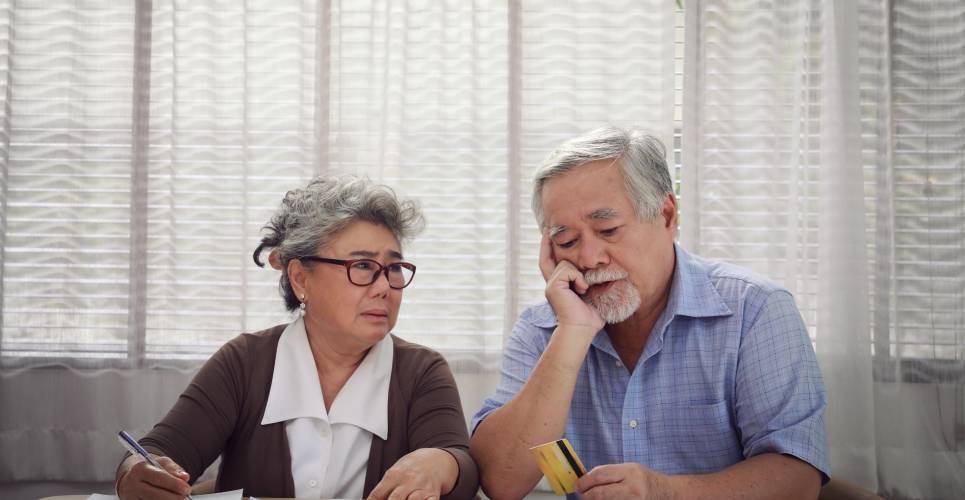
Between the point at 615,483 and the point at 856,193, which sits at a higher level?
the point at 856,193

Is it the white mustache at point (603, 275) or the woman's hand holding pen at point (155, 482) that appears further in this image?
the white mustache at point (603, 275)

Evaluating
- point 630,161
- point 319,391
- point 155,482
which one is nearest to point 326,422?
point 319,391

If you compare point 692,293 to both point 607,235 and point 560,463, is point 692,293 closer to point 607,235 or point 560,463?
point 607,235

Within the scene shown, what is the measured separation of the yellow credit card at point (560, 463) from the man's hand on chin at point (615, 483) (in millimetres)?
29

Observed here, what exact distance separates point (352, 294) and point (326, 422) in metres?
0.33

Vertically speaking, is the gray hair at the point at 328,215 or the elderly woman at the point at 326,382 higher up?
the gray hair at the point at 328,215

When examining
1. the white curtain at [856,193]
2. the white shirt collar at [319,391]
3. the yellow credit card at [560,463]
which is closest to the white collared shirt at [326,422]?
the white shirt collar at [319,391]

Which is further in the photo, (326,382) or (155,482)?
(326,382)

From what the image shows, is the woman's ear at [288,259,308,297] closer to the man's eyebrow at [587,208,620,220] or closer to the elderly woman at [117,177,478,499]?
the elderly woman at [117,177,478,499]

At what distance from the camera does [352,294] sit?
200 centimetres

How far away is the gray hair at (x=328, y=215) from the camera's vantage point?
2029 millimetres

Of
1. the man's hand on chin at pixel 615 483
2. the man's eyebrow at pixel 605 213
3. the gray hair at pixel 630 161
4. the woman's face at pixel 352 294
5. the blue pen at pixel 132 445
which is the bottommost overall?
the man's hand on chin at pixel 615 483

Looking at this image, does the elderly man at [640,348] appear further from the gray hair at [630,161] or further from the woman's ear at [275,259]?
the woman's ear at [275,259]

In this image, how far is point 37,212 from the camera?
10.2 ft
